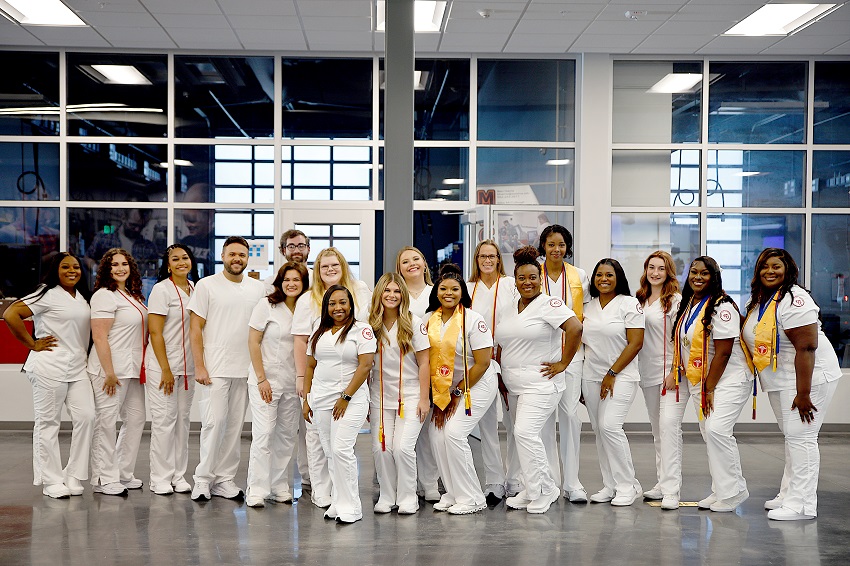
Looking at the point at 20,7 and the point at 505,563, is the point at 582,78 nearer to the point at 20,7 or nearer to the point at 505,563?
the point at 20,7

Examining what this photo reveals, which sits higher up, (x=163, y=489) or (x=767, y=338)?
(x=767, y=338)

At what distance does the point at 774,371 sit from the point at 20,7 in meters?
7.41

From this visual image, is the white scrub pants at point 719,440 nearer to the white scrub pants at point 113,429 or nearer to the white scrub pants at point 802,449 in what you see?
the white scrub pants at point 802,449

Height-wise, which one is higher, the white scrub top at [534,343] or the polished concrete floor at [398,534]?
the white scrub top at [534,343]

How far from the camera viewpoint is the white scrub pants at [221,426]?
5.75 m

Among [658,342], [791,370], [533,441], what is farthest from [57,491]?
[791,370]

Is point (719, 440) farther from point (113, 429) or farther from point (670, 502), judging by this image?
point (113, 429)

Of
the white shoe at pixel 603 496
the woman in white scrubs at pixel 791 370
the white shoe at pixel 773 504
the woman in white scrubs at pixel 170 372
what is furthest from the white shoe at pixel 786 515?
the woman in white scrubs at pixel 170 372

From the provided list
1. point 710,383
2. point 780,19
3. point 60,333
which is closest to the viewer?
point 710,383

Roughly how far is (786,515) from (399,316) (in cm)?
276

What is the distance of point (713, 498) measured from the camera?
5.69 meters

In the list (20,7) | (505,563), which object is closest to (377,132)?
(20,7)

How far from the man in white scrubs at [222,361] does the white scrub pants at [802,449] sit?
356 cm

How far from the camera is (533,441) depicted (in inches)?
215
